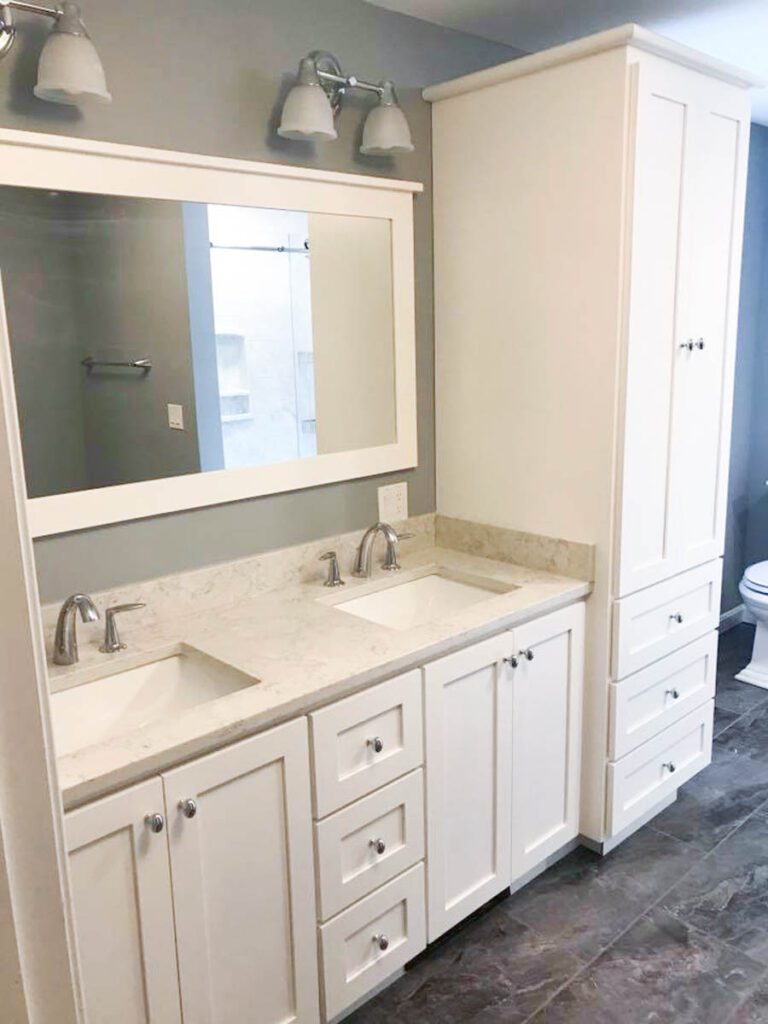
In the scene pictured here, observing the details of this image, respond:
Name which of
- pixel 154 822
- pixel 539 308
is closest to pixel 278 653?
pixel 154 822

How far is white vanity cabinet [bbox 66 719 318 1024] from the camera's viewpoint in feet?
4.45

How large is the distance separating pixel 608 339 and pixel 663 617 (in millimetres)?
843

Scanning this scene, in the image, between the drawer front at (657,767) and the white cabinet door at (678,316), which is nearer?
the white cabinet door at (678,316)

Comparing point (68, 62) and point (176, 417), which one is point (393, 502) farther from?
point (68, 62)

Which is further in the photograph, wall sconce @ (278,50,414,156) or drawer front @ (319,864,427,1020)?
wall sconce @ (278,50,414,156)

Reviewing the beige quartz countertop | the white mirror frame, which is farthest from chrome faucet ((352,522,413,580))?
the white mirror frame

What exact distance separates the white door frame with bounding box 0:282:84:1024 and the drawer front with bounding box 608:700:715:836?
2000mm

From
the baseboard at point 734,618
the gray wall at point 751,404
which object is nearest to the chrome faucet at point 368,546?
the gray wall at point 751,404

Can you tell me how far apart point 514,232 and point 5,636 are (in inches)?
78.1

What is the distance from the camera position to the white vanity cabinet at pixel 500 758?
1.92 metres

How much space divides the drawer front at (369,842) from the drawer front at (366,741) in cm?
3

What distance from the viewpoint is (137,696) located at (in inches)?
70.6

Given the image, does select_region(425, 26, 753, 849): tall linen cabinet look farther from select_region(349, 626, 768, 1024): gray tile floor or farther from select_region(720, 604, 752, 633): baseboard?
select_region(720, 604, 752, 633): baseboard

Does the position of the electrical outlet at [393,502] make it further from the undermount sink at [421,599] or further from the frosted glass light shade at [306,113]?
the frosted glass light shade at [306,113]
